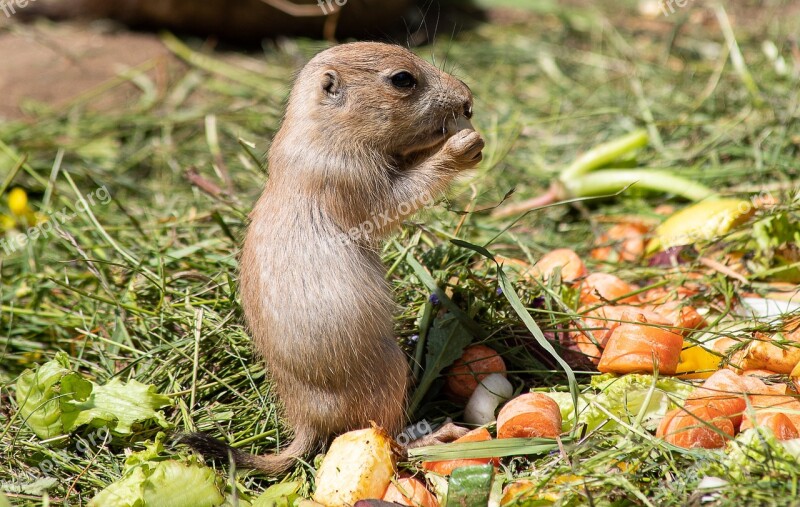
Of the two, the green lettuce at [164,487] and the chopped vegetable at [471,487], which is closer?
the chopped vegetable at [471,487]

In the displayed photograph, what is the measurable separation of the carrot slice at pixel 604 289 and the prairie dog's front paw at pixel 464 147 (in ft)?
3.57

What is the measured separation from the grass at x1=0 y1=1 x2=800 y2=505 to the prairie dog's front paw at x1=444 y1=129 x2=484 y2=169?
1.56 ft

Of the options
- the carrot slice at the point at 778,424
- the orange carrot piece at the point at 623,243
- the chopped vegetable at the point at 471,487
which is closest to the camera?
the chopped vegetable at the point at 471,487

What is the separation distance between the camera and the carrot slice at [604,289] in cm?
427

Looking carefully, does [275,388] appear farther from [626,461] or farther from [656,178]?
[656,178]

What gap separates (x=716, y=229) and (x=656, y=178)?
91 centimetres

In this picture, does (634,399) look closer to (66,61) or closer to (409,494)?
(409,494)

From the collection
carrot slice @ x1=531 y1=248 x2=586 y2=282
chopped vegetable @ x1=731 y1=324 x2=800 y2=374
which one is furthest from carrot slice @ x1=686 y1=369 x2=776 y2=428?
carrot slice @ x1=531 y1=248 x2=586 y2=282

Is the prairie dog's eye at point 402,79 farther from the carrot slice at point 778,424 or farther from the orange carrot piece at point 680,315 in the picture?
the carrot slice at point 778,424

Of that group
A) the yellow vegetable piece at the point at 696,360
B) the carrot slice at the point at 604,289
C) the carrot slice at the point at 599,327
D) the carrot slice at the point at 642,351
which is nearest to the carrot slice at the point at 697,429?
the carrot slice at the point at 642,351

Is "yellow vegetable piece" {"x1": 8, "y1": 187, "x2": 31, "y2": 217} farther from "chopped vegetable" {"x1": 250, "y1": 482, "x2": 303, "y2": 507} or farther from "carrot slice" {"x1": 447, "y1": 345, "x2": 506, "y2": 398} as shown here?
"carrot slice" {"x1": 447, "y1": 345, "x2": 506, "y2": 398}

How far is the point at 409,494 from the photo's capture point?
317cm

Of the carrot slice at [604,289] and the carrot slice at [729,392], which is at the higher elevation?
the carrot slice at [729,392]

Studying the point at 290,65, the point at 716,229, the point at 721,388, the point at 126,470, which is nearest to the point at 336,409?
the point at 126,470
